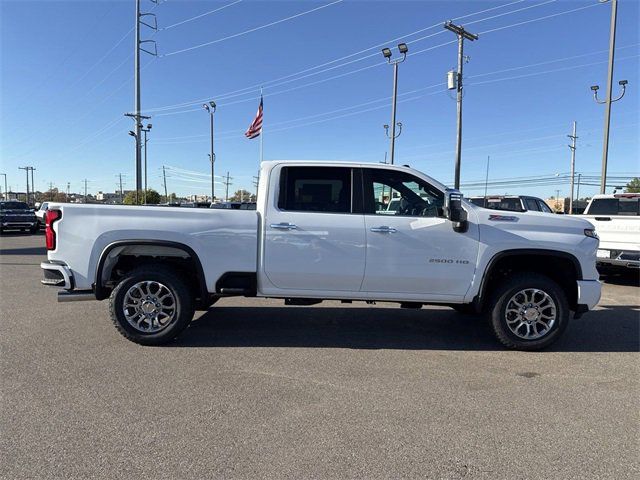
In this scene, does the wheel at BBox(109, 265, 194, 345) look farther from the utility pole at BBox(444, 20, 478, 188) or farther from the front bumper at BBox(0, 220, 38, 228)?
the front bumper at BBox(0, 220, 38, 228)

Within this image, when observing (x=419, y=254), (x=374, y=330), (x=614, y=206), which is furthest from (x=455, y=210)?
(x=614, y=206)

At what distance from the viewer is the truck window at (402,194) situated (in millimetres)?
5164

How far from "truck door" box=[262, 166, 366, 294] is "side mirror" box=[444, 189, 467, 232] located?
923mm

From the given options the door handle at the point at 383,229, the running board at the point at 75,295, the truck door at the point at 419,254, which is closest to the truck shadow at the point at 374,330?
the truck door at the point at 419,254

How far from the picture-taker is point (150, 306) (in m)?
5.08

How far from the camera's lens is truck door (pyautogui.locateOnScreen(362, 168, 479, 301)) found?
198 inches

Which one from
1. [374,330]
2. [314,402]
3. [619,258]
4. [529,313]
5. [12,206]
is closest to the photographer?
[314,402]

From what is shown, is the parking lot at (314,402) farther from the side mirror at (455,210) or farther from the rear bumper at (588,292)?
the side mirror at (455,210)

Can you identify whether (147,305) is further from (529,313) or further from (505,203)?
(505,203)

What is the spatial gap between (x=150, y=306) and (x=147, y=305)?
4 centimetres

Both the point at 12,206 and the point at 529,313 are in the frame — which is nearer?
the point at 529,313

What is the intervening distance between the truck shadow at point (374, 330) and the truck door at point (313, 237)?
2.48 feet

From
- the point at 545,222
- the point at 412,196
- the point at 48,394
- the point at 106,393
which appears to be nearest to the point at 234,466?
the point at 106,393

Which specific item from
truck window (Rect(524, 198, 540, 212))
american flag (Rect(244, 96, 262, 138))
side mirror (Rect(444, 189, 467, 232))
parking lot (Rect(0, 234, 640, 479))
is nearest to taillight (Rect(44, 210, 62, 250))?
parking lot (Rect(0, 234, 640, 479))
